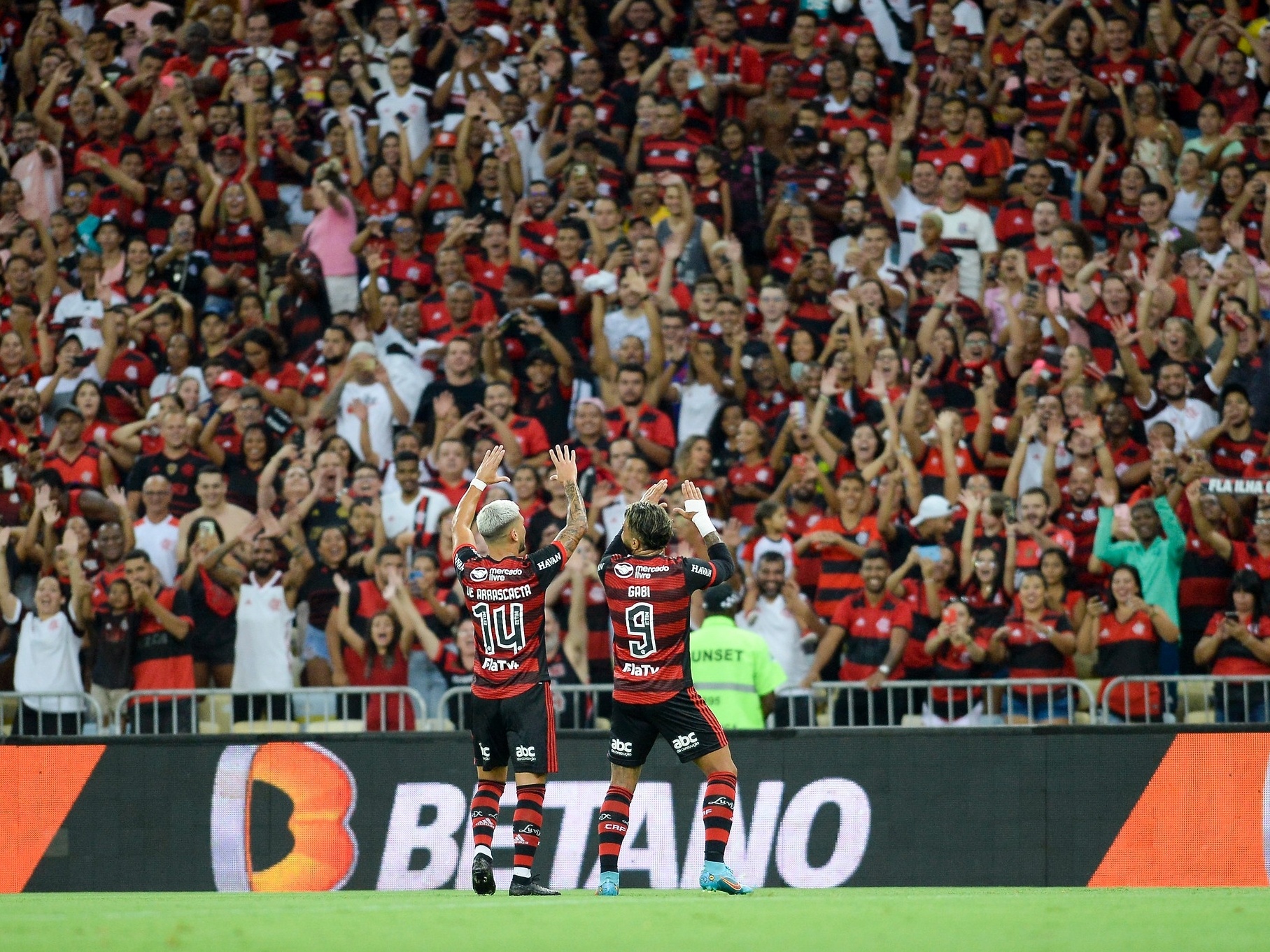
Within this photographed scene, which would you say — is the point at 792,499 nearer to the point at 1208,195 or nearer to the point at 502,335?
the point at 502,335

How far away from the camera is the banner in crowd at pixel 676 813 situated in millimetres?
12086

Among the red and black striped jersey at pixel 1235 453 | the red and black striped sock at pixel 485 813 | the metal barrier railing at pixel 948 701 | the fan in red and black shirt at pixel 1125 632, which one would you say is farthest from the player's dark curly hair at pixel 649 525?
the red and black striped jersey at pixel 1235 453

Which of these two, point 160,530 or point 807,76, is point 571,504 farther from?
point 807,76

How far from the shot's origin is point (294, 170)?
66.4ft

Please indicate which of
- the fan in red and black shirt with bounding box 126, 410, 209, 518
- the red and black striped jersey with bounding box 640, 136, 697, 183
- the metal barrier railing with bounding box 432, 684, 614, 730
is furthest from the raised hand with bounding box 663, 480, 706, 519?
the red and black striped jersey with bounding box 640, 136, 697, 183

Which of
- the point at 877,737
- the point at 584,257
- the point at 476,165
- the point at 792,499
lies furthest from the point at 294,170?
the point at 877,737

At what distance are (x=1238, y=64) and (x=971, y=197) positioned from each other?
3042 mm

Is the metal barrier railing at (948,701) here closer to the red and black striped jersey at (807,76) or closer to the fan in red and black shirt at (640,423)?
the fan in red and black shirt at (640,423)

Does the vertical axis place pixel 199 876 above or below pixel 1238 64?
below

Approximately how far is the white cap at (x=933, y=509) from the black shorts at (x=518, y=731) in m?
5.59

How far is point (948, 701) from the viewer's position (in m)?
13.0

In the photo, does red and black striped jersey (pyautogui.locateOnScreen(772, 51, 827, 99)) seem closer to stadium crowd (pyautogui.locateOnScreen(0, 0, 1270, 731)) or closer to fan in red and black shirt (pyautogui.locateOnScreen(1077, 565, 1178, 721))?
stadium crowd (pyautogui.locateOnScreen(0, 0, 1270, 731))

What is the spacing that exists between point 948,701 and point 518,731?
4.21m

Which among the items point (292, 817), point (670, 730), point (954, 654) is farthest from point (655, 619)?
point (954, 654)
